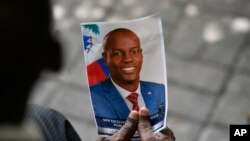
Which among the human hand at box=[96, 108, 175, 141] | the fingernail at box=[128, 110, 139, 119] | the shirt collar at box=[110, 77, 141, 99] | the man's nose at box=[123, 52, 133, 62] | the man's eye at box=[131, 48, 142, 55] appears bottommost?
the human hand at box=[96, 108, 175, 141]

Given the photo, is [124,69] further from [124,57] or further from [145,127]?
[145,127]

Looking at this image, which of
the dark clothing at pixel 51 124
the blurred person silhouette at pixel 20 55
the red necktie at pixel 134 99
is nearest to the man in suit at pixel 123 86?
the red necktie at pixel 134 99

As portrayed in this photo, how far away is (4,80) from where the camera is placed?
114 cm

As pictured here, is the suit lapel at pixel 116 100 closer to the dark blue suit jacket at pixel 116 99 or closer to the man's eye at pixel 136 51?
the dark blue suit jacket at pixel 116 99

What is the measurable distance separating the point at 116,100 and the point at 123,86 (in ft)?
0.20

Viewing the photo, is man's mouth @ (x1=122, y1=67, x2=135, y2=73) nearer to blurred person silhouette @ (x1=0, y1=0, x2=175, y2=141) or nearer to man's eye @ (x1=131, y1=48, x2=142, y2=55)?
man's eye @ (x1=131, y1=48, x2=142, y2=55)

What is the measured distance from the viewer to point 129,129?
2.31m

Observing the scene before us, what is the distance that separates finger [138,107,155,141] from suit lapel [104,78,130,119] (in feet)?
0.21

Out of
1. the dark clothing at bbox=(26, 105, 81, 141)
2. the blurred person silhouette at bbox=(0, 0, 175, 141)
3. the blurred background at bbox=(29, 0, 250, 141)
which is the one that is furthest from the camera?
the blurred background at bbox=(29, 0, 250, 141)

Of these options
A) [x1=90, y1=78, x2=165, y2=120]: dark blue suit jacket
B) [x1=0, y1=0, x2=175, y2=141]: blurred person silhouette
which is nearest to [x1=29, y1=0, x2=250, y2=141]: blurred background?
[x1=90, y1=78, x2=165, y2=120]: dark blue suit jacket

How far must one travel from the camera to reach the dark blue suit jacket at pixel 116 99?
234cm

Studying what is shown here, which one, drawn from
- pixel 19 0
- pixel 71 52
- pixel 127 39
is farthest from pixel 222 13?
pixel 19 0

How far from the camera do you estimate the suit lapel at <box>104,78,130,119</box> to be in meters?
2.34

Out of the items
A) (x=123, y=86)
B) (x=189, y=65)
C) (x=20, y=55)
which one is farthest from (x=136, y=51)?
(x=189, y=65)
